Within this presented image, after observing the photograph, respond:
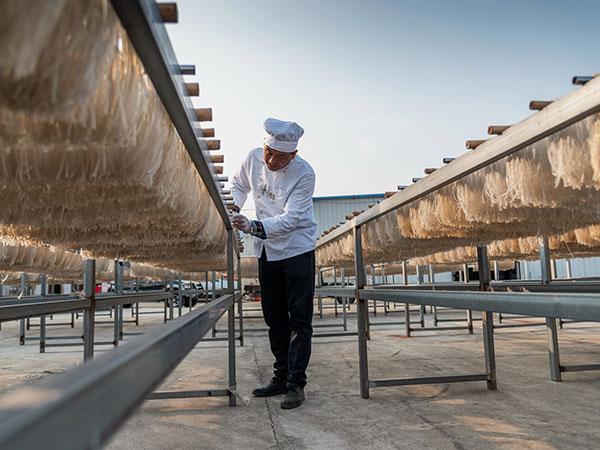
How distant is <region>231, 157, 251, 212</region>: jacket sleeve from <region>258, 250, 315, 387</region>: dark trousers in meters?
0.38

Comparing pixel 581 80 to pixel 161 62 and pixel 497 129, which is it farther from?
pixel 161 62

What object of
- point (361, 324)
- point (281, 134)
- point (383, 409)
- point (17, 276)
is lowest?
point (383, 409)

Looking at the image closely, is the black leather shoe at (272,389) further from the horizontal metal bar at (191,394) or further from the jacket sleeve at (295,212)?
the jacket sleeve at (295,212)

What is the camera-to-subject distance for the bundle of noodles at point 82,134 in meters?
0.49

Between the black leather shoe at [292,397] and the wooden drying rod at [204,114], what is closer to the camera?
the wooden drying rod at [204,114]

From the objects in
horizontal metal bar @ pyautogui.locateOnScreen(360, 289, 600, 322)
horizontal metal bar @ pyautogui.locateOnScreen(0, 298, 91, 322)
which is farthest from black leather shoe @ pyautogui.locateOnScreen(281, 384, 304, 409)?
horizontal metal bar @ pyautogui.locateOnScreen(0, 298, 91, 322)

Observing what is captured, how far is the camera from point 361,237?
2725 millimetres

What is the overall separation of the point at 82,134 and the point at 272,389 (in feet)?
6.78

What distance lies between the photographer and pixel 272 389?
2.47m

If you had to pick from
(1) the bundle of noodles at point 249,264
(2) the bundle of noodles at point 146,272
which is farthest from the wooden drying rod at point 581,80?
(1) the bundle of noodles at point 249,264

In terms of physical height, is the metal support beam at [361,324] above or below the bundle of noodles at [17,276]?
below

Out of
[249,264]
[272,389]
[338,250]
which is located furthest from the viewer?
[249,264]

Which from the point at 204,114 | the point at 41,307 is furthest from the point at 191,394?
the point at 204,114

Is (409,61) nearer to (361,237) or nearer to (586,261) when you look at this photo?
(361,237)
